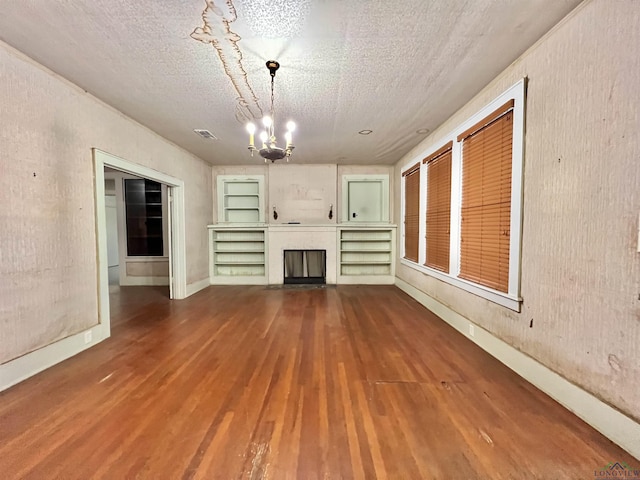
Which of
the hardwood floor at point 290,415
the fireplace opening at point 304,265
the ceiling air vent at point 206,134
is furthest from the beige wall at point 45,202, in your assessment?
the fireplace opening at point 304,265

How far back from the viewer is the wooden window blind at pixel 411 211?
15.4ft

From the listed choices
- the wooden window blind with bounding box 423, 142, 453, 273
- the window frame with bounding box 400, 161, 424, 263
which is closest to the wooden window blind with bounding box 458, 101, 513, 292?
the wooden window blind with bounding box 423, 142, 453, 273

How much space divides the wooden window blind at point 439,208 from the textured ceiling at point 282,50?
69 centimetres

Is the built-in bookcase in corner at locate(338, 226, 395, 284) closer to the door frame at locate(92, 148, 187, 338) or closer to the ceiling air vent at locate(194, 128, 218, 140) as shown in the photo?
the ceiling air vent at locate(194, 128, 218, 140)

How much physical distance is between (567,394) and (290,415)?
1.97 metres

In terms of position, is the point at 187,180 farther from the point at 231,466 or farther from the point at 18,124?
the point at 231,466

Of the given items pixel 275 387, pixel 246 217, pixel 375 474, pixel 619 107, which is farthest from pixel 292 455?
pixel 246 217

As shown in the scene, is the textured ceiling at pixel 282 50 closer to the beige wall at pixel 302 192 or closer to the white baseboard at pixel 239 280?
the beige wall at pixel 302 192

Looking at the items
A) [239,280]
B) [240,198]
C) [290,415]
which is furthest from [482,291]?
[240,198]

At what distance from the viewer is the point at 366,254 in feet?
20.4

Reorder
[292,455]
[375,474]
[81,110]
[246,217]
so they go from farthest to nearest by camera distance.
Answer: [246,217]
[81,110]
[292,455]
[375,474]

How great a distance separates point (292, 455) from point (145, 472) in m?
0.77

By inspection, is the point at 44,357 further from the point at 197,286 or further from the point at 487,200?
the point at 487,200

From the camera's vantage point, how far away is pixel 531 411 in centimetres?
177
